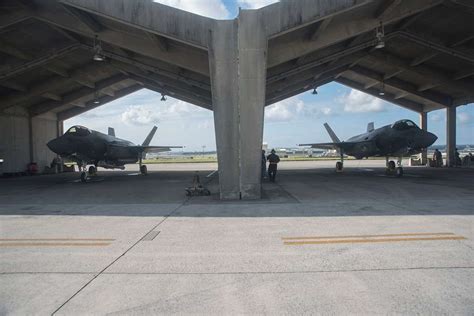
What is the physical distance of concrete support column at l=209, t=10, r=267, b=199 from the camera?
12227 mm

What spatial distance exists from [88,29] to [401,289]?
16.4 metres

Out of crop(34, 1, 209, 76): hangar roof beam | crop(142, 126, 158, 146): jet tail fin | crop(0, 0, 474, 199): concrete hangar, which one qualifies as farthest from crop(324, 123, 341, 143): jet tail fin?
crop(34, 1, 209, 76): hangar roof beam

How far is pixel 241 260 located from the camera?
18.4 feet

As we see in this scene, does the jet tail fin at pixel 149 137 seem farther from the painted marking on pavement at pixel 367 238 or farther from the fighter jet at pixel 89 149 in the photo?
the painted marking on pavement at pixel 367 238

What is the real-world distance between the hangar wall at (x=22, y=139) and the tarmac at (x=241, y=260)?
21.6 metres

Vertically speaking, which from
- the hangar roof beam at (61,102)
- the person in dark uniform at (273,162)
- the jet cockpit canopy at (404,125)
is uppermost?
the hangar roof beam at (61,102)

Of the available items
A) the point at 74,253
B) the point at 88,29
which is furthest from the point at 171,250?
the point at 88,29

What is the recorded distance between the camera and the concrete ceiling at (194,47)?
520 inches

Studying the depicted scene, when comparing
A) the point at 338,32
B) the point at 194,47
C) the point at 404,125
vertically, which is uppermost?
the point at 338,32

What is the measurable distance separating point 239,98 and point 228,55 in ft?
4.95

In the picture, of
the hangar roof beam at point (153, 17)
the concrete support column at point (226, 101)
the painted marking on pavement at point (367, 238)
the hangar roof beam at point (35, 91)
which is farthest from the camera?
the hangar roof beam at point (35, 91)

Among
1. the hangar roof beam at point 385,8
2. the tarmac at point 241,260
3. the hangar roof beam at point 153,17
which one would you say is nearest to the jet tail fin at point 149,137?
the hangar roof beam at point 153,17

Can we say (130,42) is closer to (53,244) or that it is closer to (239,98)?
(239,98)

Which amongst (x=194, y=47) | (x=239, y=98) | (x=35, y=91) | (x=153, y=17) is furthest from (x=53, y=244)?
(x=35, y=91)
